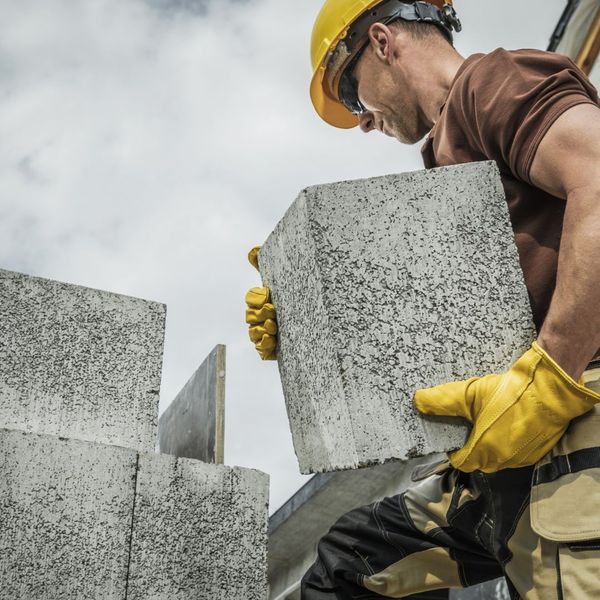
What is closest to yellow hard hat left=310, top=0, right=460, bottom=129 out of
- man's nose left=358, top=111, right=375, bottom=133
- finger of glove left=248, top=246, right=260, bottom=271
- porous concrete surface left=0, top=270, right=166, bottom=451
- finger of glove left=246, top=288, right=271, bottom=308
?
man's nose left=358, top=111, right=375, bottom=133

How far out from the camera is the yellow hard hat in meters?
2.74

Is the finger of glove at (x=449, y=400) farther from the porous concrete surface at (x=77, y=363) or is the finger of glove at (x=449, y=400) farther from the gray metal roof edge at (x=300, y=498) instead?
the gray metal roof edge at (x=300, y=498)

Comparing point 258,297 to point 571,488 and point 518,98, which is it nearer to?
point 518,98

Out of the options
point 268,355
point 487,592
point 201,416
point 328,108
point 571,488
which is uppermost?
point 571,488

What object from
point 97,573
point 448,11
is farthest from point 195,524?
point 448,11

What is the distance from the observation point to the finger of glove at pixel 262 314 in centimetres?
238

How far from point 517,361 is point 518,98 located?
2.30 ft

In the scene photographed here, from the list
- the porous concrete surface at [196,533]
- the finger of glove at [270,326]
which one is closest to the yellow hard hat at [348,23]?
the finger of glove at [270,326]

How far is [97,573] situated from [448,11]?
2.37 m

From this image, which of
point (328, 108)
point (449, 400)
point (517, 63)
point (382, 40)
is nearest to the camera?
point (449, 400)

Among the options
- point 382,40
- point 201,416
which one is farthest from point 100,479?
point 382,40

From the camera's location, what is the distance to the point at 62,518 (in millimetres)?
2393

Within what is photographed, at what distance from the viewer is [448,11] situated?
110 inches

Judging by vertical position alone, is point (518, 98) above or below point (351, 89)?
above
